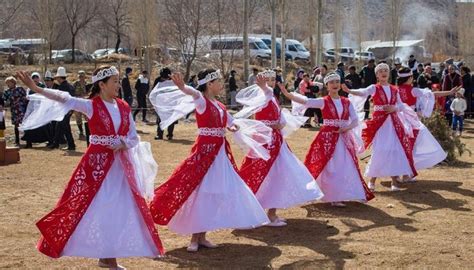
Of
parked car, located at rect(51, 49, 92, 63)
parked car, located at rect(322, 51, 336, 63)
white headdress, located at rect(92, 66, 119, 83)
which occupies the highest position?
parked car, located at rect(51, 49, 92, 63)

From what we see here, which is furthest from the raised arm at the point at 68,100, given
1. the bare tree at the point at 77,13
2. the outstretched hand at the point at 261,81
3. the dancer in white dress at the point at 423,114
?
the bare tree at the point at 77,13

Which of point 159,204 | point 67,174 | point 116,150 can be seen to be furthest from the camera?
point 67,174

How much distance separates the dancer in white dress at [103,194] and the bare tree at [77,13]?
98.6 feet

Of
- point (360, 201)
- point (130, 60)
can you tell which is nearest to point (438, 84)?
point (360, 201)

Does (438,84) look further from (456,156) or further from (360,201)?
(360,201)

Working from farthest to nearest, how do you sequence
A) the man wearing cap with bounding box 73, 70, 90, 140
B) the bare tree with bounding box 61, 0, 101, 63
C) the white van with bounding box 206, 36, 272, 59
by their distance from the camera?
the bare tree with bounding box 61, 0, 101, 63 → the white van with bounding box 206, 36, 272, 59 → the man wearing cap with bounding box 73, 70, 90, 140

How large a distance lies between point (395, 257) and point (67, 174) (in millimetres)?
6838

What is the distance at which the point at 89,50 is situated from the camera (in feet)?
148

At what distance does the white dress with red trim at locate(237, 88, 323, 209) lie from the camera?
727cm

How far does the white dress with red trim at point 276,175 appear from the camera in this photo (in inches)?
286

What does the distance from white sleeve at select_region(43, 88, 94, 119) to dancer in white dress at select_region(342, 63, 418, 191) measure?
450cm

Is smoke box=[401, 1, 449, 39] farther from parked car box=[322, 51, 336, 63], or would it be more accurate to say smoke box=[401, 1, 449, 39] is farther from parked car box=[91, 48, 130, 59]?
parked car box=[91, 48, 130, 59]

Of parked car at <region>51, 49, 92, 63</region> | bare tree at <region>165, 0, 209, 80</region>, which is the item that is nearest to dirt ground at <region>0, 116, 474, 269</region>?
bare tree at <region>165, 0, 209, 80</region>

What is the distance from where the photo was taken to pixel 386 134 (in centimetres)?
933
